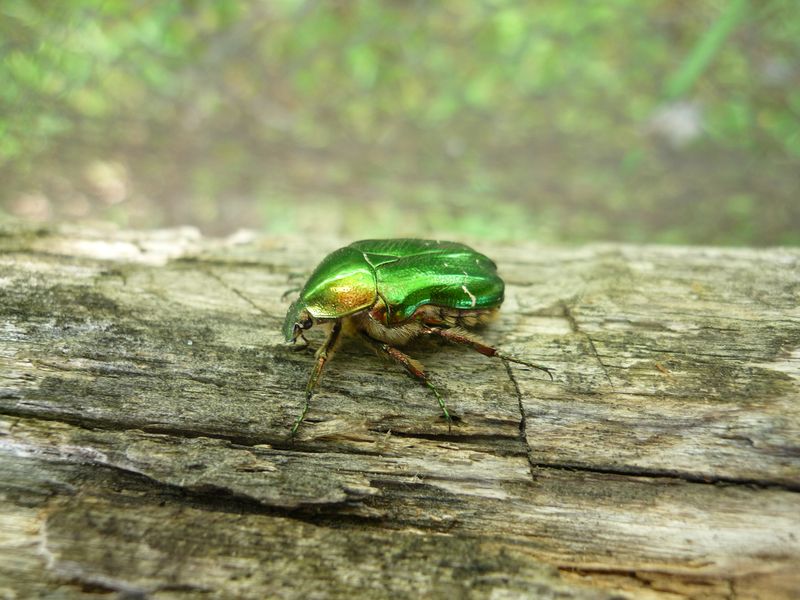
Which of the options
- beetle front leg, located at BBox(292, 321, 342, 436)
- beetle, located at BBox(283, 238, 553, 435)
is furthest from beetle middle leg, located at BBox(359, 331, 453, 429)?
beetle front leg, located at BBox(292, 321, 342, 436)

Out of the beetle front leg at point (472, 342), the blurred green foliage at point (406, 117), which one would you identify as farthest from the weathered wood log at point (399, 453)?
the blurred green foliage at point (406, 117)

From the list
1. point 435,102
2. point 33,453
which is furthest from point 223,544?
point 435,102

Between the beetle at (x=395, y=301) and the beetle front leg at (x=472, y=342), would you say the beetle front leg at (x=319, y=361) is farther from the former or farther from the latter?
the beetle front leg at (x=472, y=342)

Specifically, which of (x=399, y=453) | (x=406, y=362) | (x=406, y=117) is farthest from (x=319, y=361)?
(x=406, y=117)

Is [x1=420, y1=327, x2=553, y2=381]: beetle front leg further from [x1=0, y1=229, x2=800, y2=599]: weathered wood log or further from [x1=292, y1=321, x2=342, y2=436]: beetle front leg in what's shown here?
[x1=292, y1=321, x2=342, y2=436]: beetle front leg

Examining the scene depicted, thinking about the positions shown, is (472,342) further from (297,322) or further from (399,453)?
(297,322)

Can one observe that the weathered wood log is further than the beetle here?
No
